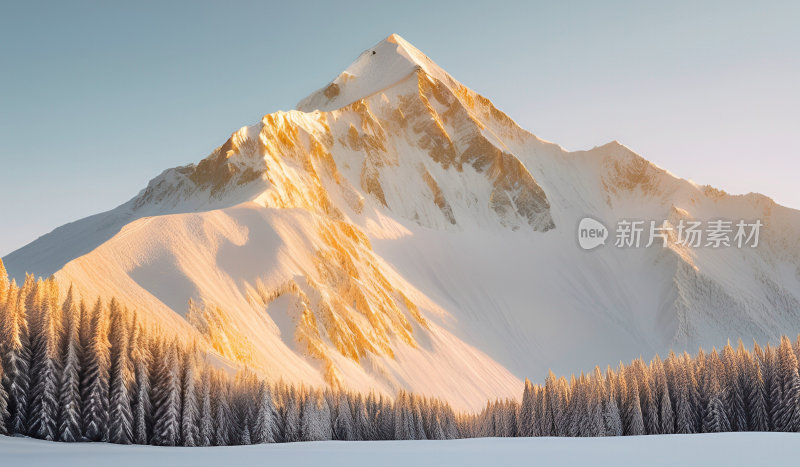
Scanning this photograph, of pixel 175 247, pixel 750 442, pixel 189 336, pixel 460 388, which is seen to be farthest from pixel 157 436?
pixel 460 388

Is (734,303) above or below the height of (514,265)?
below

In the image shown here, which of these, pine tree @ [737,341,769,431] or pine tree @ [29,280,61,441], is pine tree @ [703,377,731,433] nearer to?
pine tree @ [737,341,769,431]

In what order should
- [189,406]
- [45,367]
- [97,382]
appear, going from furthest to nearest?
[189,406], [97,382], [45,367]

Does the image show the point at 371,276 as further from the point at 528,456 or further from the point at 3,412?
the point at 528,456

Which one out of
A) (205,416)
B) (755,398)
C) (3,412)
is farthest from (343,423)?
(755,398)

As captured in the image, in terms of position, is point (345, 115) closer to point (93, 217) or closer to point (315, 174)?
point (315, 174)

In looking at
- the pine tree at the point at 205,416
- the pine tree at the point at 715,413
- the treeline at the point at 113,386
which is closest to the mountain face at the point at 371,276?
the treeline at the point at 113,386

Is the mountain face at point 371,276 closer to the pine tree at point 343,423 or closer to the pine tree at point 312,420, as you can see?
the pine tree at point 343,423

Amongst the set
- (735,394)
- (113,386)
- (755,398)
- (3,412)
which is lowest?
(755,398)

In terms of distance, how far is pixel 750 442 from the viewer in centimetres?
2581

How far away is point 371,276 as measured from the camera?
132000mm

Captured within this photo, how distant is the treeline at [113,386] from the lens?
39.5m

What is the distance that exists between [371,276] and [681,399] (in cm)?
7308

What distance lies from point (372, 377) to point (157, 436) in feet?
192
